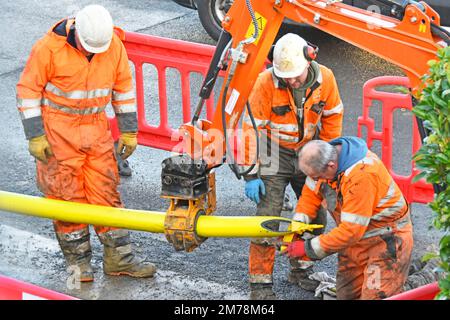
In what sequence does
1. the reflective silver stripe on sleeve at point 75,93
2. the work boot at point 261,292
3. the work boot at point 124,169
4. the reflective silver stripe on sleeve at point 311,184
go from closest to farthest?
the reflective silver stripe on sleeve at point 311,184 → the reflective silver stripe on sleeve at point 75,93 → the work boot at point 261,292 → the work boot at point 124,169

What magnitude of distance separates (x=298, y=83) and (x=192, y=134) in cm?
85

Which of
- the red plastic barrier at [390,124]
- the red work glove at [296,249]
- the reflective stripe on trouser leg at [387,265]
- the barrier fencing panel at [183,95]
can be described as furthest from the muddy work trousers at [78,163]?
the red plastic barrier at [390,124]

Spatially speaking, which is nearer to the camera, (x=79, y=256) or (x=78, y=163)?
(x=78, y=163)

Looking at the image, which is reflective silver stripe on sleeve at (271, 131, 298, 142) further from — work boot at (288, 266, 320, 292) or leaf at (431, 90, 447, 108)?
leaf at (431, 90, 447, 108)

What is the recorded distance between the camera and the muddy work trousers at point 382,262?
20.5ft

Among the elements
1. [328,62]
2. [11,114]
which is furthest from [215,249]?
[328,62]

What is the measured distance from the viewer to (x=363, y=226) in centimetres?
604

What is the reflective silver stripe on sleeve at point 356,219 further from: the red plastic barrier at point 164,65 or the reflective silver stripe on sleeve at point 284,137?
the red plastic barrier at point 164,65

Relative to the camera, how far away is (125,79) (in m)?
7.12

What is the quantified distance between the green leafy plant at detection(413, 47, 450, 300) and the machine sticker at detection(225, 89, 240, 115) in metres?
2.11

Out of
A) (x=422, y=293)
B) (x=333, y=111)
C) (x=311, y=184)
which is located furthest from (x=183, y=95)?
(x=422, y=293)

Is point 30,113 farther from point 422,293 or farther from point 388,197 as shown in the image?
point 422,293

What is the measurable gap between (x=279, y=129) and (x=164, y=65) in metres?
2.31

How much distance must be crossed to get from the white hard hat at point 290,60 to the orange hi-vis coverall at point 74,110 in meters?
1.15
